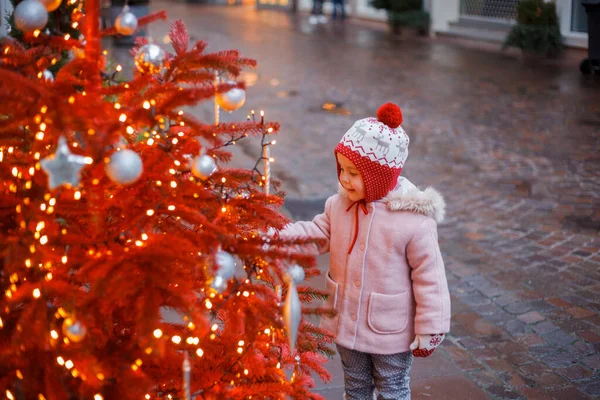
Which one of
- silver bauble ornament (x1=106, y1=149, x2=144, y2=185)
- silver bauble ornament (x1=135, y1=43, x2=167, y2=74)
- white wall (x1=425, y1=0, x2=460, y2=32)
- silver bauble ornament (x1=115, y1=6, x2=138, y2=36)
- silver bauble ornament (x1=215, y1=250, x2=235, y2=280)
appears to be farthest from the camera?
white wall (x1=425, y1=0, x2=460, y2=32)

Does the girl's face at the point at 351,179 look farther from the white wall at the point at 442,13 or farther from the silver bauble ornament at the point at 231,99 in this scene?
the white wall at the point at 442,13

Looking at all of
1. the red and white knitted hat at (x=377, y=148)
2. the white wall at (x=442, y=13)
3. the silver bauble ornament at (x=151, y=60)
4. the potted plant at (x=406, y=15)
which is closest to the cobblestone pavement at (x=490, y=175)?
the red and white knitted hat at (x=377, y=148)

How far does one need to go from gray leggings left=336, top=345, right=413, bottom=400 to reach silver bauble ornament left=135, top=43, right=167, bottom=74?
4.66 ft

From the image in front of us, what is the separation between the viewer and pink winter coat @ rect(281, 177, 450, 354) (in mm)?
2895

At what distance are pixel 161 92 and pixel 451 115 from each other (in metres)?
9.11

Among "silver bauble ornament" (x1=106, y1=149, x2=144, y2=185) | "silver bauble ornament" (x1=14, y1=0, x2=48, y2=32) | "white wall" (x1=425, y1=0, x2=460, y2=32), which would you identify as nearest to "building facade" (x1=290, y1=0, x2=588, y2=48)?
"white wall" (x1=425, y1=0, x2=460, y2=32)

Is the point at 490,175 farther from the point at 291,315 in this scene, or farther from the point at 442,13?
the point at 442,13

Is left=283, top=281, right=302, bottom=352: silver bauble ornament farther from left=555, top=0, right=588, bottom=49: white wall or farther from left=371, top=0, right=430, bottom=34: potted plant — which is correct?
left=371, top=0, right=430, bottom=34: potted plant

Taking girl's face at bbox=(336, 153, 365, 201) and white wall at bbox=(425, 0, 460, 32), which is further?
white wall at bbox=(425, 0, 460, 32)

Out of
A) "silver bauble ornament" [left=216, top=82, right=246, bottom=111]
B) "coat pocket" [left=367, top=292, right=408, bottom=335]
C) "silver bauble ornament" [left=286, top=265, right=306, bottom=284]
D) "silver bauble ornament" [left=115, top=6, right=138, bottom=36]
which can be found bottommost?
"coat pocket" [left=367, top=292, right=408, bottom=335]

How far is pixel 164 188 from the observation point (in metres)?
2.21

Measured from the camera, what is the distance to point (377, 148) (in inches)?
112

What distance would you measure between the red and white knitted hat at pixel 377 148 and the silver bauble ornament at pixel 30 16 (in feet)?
3.85

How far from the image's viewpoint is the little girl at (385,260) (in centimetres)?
287
